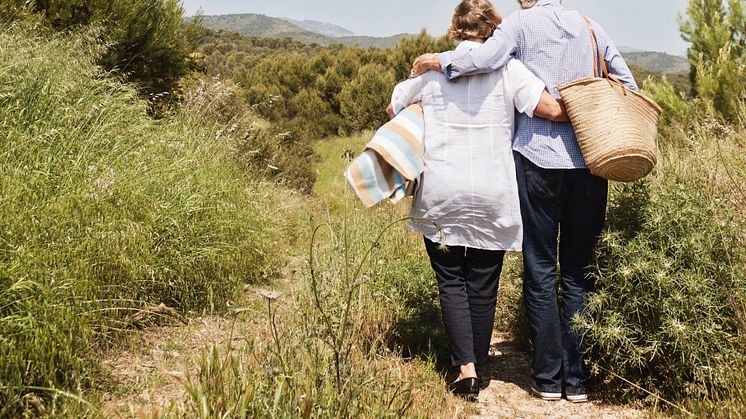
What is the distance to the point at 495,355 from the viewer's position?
147 inches

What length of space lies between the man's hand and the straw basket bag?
1.95ft

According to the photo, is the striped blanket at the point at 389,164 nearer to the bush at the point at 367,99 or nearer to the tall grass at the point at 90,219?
the tall grass at the point at 90,219

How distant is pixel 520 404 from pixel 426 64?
70.3 inches

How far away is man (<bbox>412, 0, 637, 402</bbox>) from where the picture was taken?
9.38 feet

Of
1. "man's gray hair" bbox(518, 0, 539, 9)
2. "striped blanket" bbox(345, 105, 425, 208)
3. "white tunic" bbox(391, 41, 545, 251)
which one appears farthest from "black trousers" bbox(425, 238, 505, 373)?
"man's gray hair" bbox(518, 0, 539, 9)

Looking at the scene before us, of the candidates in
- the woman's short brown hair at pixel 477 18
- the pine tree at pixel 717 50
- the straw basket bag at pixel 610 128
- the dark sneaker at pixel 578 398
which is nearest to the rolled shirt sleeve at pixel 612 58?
the straw basket bag at pixel 610 128

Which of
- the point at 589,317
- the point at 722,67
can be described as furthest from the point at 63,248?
the point at 722,67

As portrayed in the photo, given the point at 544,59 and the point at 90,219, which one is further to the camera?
the point at 90,219

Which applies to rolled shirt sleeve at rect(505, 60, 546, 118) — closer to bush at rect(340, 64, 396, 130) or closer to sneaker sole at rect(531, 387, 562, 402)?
sneaker sole at rect(531, 387, 562, 402)

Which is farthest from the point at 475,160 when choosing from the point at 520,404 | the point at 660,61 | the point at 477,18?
the point at 660,61

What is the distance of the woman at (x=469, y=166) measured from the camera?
2869 mm

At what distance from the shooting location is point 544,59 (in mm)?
2916

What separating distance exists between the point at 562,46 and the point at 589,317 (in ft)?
4.42

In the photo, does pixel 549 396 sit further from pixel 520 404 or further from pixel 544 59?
pixel 544 59
